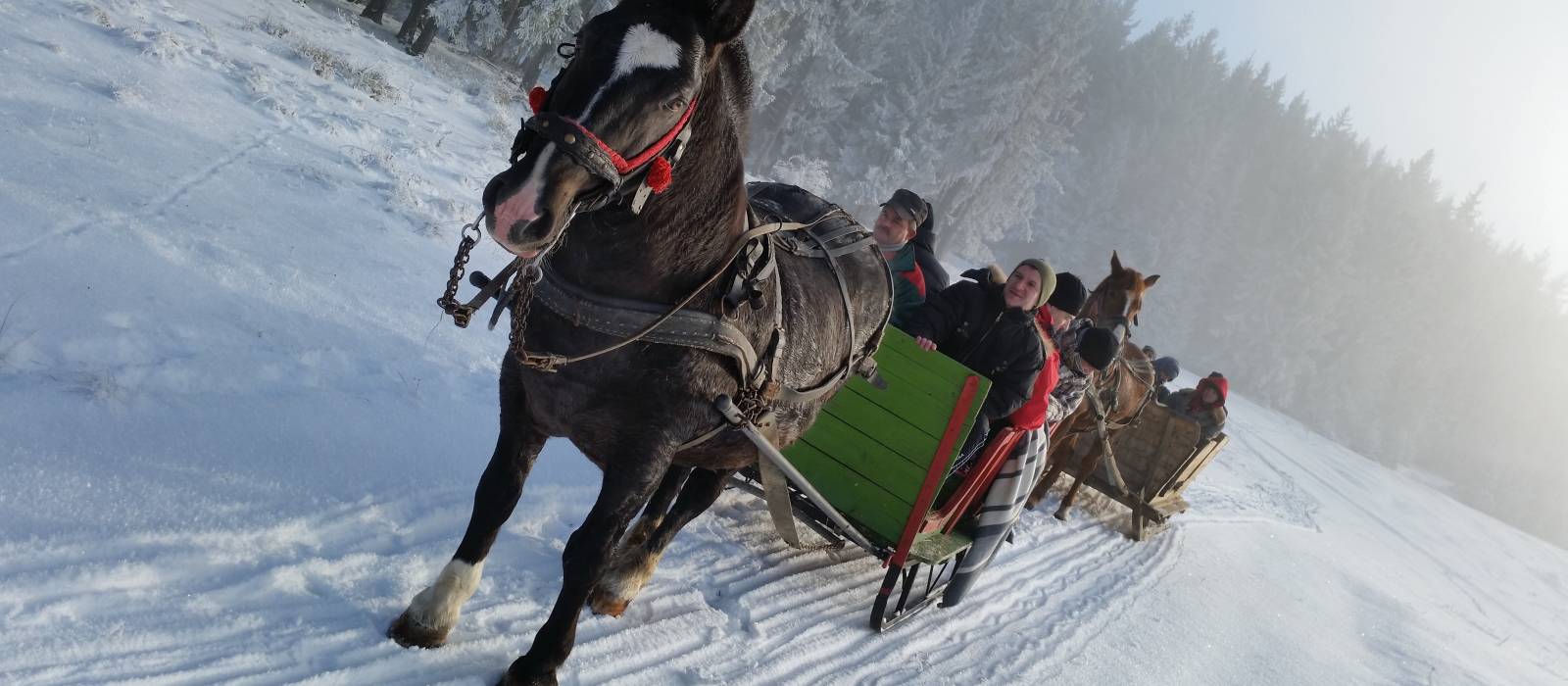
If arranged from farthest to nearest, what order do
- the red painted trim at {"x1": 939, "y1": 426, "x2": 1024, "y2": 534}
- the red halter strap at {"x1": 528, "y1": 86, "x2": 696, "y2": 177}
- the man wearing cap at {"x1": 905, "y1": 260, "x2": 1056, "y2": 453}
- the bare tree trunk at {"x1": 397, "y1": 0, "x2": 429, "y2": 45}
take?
the bare tree trunk at {"x1": 397, "y1": 0, "x2": 429, "y2": 45} < the red painted trim at {"x1": 939, "y1": 426, "x2": 1024, "y2": 534} < the man wearing cap at {"x1": 905, "y1": 260, "x2": 1056, "y2": 453} < the red halter strap at {"x1": 528, "y1": 86, "x2": 696, "y2": 177}

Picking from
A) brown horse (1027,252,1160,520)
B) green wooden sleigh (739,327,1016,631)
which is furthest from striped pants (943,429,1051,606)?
brown horse (1027,252,1160,520)

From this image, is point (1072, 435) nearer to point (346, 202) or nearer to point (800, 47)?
point (346, 202)

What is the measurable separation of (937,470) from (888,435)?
0.36 metres

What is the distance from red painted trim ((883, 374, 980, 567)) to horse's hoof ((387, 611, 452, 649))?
2.54 metres

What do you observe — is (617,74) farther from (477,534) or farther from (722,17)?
(477,534)

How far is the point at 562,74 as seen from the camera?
7.38 feet

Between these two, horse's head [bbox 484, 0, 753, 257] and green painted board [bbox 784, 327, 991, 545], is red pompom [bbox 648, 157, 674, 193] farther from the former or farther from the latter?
green painted board [bbox 784, 327, 991, 545]

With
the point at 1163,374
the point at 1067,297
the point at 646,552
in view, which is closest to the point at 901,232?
the point at 1067,297

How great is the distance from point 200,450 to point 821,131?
34.9 m

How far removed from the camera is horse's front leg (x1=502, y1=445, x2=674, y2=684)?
2.89 meters

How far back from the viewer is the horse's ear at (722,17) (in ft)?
7.46

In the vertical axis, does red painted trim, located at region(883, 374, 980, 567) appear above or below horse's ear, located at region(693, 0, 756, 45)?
below

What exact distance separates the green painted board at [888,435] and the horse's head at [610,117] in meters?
2.75

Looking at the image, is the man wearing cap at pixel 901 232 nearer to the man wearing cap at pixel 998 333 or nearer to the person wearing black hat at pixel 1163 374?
the man wearing cap at pixel 998 333
